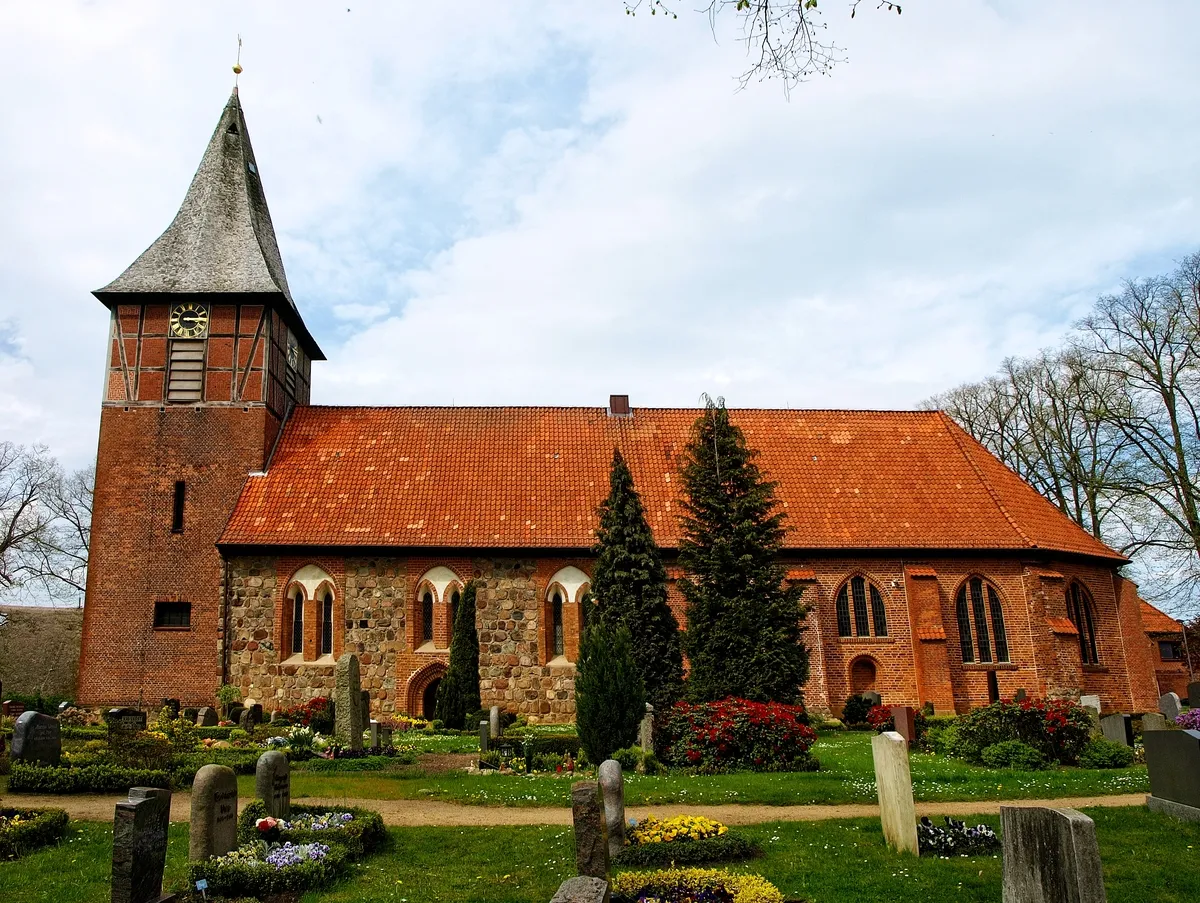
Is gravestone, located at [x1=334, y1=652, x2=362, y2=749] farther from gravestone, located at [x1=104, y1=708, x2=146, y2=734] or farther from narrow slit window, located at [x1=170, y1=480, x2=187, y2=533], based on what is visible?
narrow slit window, located at [x1=170, y1=480, x2=187, y2=533]

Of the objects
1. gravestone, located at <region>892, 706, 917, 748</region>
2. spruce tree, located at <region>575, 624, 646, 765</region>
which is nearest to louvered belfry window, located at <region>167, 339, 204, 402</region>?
spruce tree, located at <region>575, 624, 646, 765</region>

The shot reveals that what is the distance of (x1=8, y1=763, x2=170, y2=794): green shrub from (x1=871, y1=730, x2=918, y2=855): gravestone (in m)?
9.63

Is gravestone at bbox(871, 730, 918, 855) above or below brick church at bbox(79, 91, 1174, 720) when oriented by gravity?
below

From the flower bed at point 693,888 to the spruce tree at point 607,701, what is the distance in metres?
7.07

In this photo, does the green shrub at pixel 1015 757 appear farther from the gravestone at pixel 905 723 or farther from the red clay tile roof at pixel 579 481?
the red clay tile roof at pixel 579 481

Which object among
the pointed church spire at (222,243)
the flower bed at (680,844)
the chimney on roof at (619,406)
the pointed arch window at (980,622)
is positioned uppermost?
the pointed church spire at (222,243)

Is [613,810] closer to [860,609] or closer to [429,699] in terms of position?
[429,699]

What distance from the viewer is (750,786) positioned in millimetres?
12344

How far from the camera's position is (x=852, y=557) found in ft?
77.3

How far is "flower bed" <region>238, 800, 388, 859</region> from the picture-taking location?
336 inches

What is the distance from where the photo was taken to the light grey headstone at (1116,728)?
1559 cm

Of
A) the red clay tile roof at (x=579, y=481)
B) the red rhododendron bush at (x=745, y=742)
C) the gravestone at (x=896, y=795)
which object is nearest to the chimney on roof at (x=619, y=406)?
the red clay tile roof at (x=579, y=481)

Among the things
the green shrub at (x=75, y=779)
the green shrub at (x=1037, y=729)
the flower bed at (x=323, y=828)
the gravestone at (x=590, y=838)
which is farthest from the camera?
the green shrub at (x=1037, y=729)

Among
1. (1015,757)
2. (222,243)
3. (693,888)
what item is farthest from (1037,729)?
(222,243)
